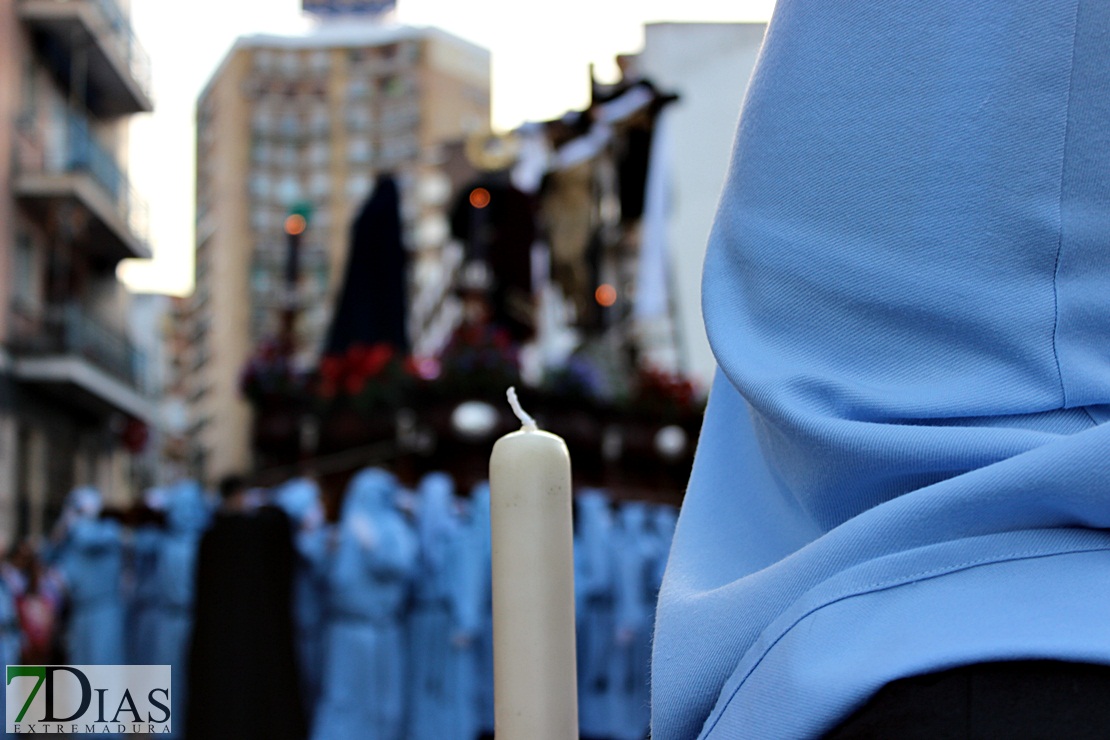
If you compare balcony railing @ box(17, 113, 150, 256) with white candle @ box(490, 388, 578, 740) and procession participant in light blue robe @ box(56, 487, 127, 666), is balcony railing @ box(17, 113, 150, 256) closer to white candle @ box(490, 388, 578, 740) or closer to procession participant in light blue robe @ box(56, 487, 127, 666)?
procession participant in light blue robe @ box(56, 487, 127, 666)

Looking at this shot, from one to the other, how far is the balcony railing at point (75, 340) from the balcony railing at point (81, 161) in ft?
5.92

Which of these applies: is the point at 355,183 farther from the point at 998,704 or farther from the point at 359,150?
the point at 998,704

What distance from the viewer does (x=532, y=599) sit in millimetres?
981

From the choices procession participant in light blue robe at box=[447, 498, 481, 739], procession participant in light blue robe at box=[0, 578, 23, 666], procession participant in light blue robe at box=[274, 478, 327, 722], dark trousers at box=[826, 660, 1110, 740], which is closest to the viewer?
dark trousers at box=[826, 660, 1110, 740]

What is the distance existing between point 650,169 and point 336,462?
4.08 meters

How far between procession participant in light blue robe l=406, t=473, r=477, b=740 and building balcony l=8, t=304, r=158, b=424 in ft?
41.8

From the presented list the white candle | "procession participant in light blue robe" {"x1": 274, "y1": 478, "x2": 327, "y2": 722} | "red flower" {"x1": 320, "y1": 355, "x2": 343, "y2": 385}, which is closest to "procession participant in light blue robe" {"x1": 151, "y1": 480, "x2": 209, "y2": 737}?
"procession participant in light blue robe" {"x1": 274, "y1": 478, "x2": 327, "y2": 722}

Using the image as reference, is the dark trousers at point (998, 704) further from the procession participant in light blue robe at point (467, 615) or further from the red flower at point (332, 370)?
the red flower at point (332, 370)

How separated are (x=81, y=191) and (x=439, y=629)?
→ 1402cm

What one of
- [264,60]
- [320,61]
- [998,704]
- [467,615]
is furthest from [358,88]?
[998,704]

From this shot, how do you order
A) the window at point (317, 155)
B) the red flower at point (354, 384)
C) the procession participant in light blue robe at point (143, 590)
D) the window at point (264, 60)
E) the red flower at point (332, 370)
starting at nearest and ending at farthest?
the red flower at point (354, 384) < the red flower at point (332, 370) < the procession participant in light blue robe at point (143, 590) < the window at point (264, 60) < the window at point (317, 155)

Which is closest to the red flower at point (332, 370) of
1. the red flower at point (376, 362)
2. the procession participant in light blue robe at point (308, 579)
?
the red flower at point (376, 362)

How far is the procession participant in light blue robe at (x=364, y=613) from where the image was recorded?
8359mm

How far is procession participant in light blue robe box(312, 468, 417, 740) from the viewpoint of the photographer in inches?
329
